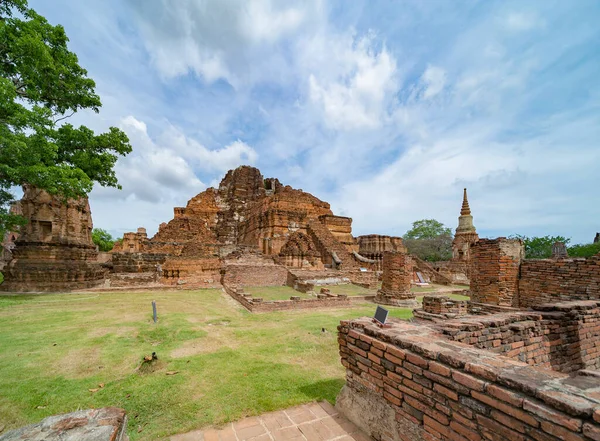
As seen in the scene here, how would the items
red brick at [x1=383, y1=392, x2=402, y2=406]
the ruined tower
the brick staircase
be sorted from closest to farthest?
red brick at [x1=383, y1=392, x2=402, y2=406] < the brick staircase < the ruined tower

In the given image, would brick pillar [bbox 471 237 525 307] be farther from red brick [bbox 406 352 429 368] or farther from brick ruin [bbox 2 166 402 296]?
brick ruin [bbox 2 166 402 296]

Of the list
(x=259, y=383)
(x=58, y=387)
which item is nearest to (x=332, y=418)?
(x=259, y=383)

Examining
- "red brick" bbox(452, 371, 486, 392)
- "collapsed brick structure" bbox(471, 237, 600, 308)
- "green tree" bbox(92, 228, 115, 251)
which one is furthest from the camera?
"green tree" bbox(92, 228, 115, 251)

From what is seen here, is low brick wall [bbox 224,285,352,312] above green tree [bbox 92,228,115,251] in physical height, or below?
below

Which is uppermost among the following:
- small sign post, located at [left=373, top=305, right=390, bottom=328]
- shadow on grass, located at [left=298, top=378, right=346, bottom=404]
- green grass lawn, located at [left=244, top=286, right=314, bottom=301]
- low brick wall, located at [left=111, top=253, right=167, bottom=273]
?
low brick wall, located at [left=111, top=253, right=167, bottom=273]

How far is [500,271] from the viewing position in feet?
22.9

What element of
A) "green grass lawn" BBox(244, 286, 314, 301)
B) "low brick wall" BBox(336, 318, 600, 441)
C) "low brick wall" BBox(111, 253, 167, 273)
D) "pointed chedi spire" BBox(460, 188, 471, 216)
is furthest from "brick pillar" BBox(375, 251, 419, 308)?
"pointed chedi spire" BBox(460, 188, 471, 216)

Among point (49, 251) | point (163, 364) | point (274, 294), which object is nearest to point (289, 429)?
point (163, 364)

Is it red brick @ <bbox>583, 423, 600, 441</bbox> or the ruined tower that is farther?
the ruined tower

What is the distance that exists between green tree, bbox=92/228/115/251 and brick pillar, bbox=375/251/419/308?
45653 mm

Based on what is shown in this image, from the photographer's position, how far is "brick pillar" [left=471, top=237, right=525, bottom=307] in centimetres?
696

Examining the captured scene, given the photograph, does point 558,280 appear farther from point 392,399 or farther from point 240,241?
point 240,241

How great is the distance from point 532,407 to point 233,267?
14.3m

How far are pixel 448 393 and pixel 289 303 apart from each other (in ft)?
24.6
